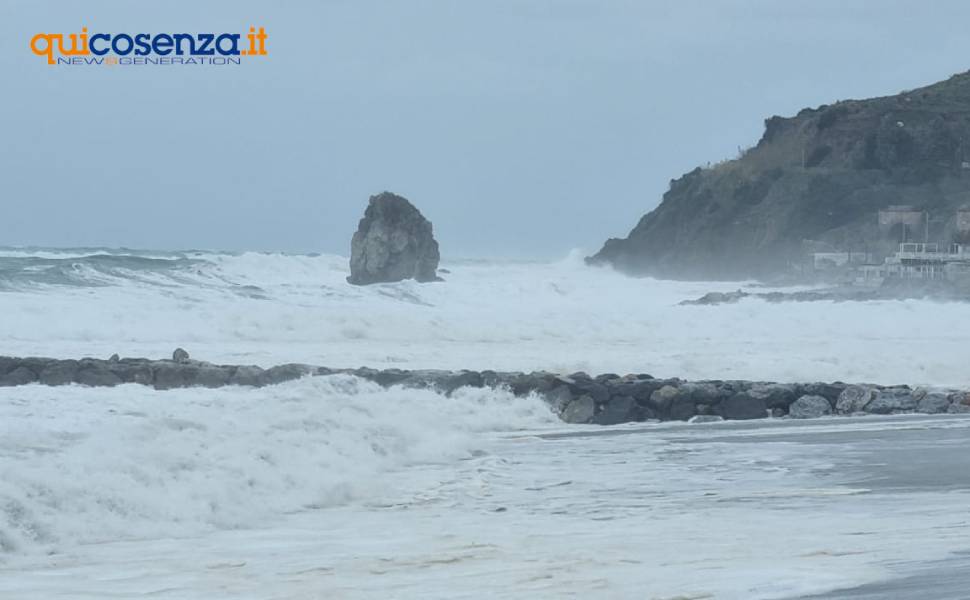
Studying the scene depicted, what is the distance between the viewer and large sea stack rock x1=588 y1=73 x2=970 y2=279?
3573 inches

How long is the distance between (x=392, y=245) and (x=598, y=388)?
39176mm

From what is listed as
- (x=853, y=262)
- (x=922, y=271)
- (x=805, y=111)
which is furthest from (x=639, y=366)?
(x=805, y=111)

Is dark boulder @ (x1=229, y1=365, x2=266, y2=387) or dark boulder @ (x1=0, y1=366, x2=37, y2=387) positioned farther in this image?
dark boulder @ (x1=229, y1=365, x2=266, y2=387)

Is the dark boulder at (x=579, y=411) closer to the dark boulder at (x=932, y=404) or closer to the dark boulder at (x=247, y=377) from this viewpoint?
the dark boulder at (x=247, y=377)

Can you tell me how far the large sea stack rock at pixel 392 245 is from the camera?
5562 centimetres

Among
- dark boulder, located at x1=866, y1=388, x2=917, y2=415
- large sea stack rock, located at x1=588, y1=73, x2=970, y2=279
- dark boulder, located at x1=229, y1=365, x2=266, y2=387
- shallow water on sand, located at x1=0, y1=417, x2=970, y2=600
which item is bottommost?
shallow water on sand, located at x1=0, y1=417, x2=970, y2=600

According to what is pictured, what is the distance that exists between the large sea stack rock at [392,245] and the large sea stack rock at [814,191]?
34096 millimetres

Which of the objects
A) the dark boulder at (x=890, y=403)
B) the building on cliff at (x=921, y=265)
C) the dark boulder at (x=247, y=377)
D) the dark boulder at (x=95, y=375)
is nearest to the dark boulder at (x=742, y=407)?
the dark boulder at (x=890, y=403)

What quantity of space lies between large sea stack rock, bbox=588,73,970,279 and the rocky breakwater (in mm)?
64992

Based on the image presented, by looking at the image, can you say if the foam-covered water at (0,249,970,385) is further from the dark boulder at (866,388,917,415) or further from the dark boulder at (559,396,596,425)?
the dark boulder at (559,396,596,425)

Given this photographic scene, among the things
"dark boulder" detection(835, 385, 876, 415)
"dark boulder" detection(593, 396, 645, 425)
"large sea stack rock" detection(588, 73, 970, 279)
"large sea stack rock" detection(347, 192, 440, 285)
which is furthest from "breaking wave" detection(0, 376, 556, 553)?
"large sea stack rock" detection(588, 73, 970, 279)

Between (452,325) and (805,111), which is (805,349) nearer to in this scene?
(452,325)

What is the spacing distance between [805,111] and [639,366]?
9093 centimetres

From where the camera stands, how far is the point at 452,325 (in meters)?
31.8
